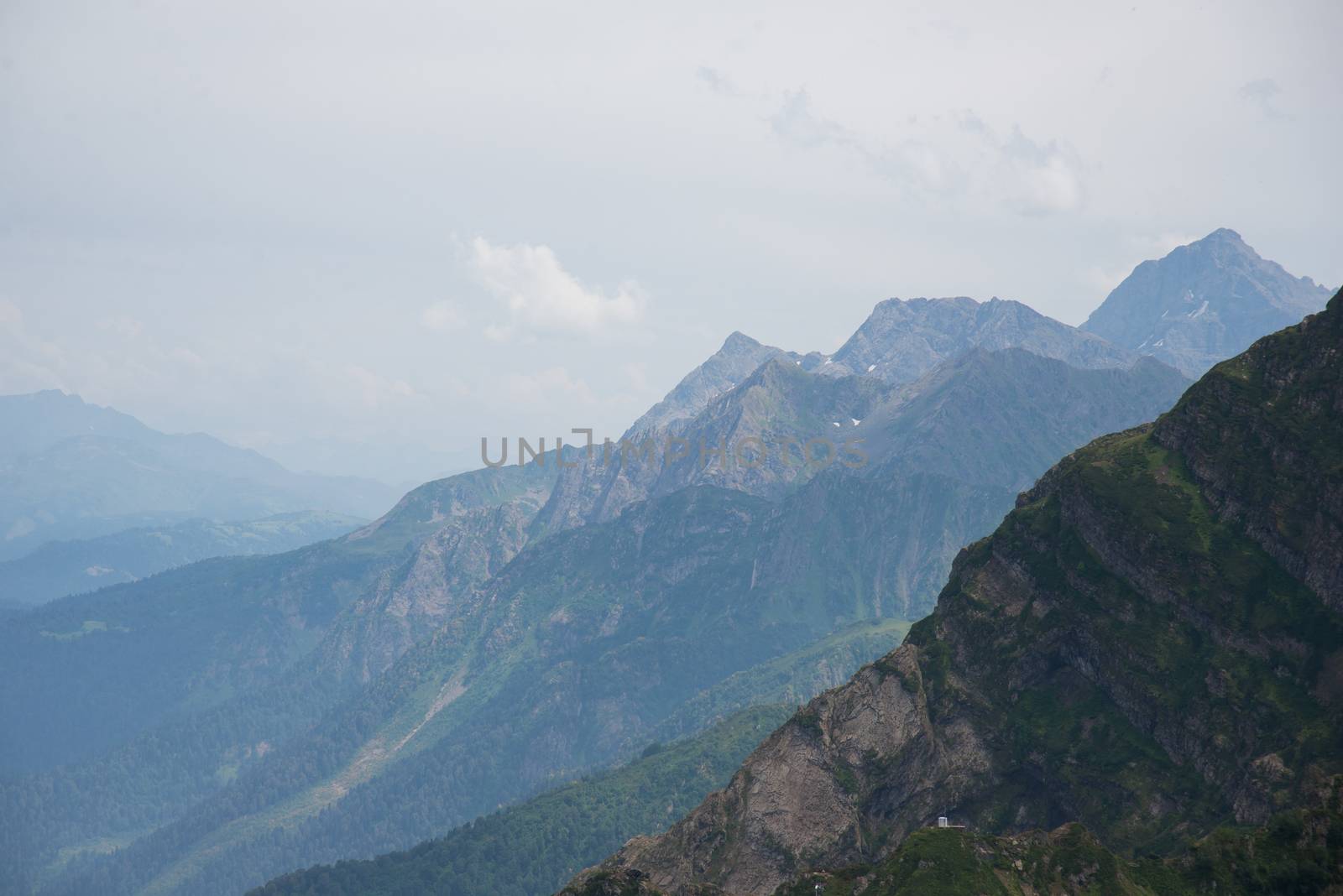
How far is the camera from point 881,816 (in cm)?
18212

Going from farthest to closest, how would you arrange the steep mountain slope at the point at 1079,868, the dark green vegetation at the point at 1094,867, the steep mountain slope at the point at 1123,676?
the steep mountain slope at the point at 1123,676 < the steep mountain slope at the point at 1079,868 < the dark green vegetation at the point at 1094,867

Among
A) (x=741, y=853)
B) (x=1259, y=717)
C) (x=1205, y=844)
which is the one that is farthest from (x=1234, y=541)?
(x=741, y=853)

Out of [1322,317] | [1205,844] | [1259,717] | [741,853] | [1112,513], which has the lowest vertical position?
[741,853]

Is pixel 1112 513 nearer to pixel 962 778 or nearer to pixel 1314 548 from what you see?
pixel 1314 548

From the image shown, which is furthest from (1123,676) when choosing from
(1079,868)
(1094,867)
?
(1079,868)

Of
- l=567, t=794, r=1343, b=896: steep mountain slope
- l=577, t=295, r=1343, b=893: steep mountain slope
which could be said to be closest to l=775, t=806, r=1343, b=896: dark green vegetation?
l=567, t=794, r=1343, b=896: steep mountain slope

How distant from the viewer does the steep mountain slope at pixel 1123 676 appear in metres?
155

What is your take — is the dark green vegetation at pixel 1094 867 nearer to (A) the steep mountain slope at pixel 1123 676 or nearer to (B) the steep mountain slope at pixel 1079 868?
(B) the steep mountain slope at pixel 1079 868

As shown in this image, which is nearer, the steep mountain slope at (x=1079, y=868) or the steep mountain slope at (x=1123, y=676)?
the steep mountain slope at (x=1079, y=868)

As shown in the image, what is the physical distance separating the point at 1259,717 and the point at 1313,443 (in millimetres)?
39719

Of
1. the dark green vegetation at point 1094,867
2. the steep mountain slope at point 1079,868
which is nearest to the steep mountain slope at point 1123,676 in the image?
the steep mountain slope at point 1079,868

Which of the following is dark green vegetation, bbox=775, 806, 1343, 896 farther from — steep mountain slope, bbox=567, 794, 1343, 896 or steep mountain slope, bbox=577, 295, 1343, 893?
steep mountain slope, bbox=577, 295, 1343, 893

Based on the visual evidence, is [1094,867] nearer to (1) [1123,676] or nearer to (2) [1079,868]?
(2) [1079,868]

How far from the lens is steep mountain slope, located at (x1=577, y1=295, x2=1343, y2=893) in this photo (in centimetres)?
15512
